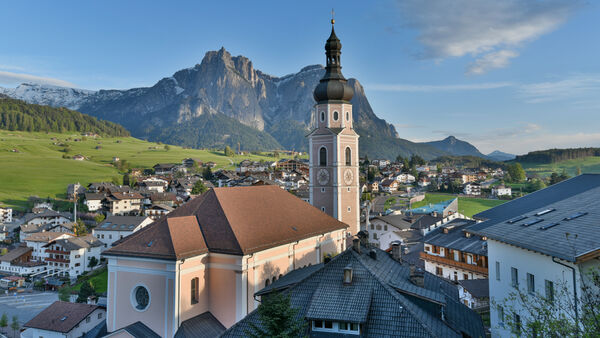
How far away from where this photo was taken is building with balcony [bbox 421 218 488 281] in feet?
102

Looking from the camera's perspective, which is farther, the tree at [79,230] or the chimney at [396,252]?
the tree at [79,230]

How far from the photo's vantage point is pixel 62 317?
31.8m

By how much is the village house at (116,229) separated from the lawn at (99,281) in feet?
30.3

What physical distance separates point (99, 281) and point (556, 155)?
141 m

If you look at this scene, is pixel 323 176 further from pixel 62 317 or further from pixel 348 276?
pixel 62 317

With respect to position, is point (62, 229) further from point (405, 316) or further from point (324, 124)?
point (405, 316)

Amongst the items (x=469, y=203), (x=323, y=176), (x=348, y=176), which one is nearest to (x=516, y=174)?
(x=469, y=203)

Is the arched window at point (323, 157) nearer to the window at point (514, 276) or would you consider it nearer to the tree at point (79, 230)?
the window at point (514, 276)

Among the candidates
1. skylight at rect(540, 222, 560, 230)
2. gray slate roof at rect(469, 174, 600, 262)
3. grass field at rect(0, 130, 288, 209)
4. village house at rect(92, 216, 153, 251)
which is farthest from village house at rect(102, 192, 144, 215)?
skylight at rect(540, 222, 560, 230)

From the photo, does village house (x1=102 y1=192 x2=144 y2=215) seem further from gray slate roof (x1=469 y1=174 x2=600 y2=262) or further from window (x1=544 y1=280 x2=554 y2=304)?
window (x1=544 y1=280 x2=554 y2=304)

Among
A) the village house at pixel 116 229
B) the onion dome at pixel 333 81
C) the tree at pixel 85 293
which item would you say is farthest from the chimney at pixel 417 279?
the village house at pixel 116 229

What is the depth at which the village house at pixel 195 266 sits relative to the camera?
17.4 metres

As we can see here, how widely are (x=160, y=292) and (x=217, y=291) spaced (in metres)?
2.71

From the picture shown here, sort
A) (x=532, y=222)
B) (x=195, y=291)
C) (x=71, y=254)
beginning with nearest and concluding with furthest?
1. (x=532, y=222)
2. (x=195, y=291)
3. (x=71, y=254)
